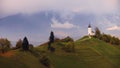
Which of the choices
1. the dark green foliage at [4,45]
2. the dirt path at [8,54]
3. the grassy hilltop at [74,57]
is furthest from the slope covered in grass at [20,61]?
the dark green foliage at [4,45]

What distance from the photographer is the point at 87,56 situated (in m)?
138

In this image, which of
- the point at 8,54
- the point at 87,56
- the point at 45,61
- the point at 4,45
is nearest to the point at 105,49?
the point at 87,56

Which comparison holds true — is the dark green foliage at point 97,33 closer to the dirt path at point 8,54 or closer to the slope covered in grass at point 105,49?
the slope covered in grass at point 105,49

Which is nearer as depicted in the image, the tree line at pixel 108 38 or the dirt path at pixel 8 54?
the dirt path at pixel 8 54

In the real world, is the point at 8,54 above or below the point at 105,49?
above

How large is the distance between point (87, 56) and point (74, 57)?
789 cm

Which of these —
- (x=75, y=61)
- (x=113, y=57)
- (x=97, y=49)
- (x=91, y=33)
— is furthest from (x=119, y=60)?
(x=91, y=33)

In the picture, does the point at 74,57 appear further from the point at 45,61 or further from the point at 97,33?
the point at 97,33

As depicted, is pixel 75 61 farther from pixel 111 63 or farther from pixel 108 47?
pixel 108 47

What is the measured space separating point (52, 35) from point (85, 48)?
1634 cm

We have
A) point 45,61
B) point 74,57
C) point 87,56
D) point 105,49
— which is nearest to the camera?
point 45,61

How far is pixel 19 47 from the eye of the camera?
A: 132625mm

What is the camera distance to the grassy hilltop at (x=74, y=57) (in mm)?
105856

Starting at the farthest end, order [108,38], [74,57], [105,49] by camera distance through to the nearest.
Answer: [108,38] → [105,49] → [74,57]
